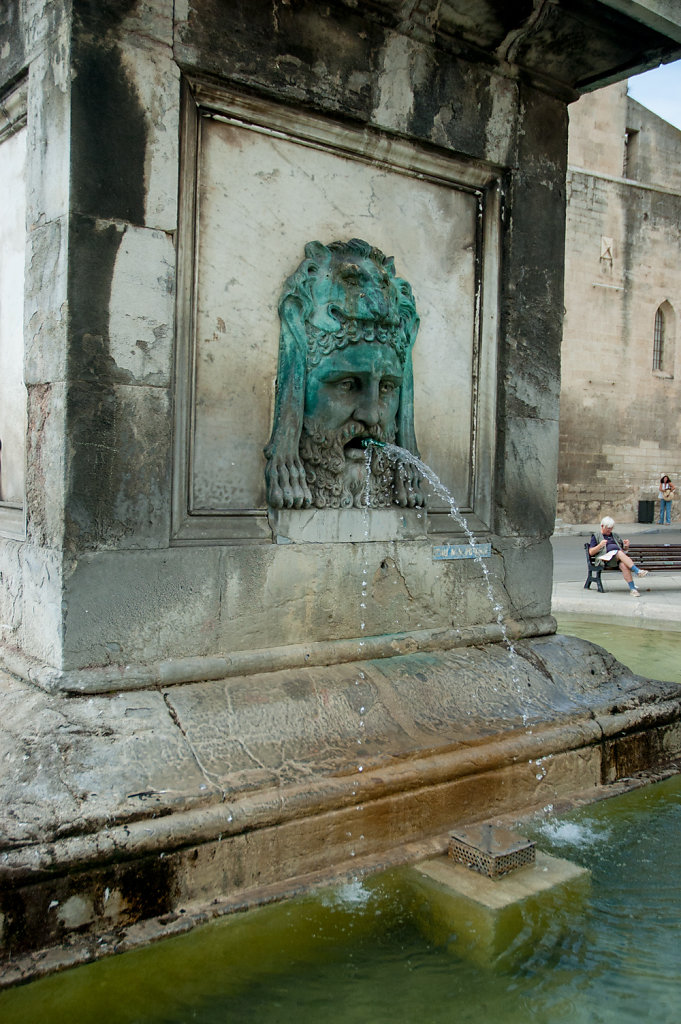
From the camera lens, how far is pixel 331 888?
9.02 ft

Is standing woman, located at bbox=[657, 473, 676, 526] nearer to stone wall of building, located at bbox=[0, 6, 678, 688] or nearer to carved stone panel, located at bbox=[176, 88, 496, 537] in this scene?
stone wall of building, located at bbox=[0, 6, 678, 688]

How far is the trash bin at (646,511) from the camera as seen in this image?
77.7 ft

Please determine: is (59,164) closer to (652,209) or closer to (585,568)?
(585,568)

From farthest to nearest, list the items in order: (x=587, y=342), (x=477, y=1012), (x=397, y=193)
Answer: (x=587, y=342)
(x=397, y=193)
(x=477, y=1012)

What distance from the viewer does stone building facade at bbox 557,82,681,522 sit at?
73.5 feet

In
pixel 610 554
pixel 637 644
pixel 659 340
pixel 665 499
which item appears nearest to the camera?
pixel 637 644

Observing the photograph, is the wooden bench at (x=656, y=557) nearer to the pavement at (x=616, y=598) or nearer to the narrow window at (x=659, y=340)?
the pavement at (x=616, y=598)

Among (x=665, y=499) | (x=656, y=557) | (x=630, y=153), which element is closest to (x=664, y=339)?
(x=665, y=499)

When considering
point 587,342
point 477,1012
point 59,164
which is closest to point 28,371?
point 59,164

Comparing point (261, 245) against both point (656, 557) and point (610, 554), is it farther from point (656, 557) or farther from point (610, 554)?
point (656, 557)

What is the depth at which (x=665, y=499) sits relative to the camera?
2327cm

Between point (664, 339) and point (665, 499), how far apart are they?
4750 mm

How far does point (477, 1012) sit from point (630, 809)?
5.11ft

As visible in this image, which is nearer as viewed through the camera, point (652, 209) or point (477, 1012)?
point (477, 1012)
